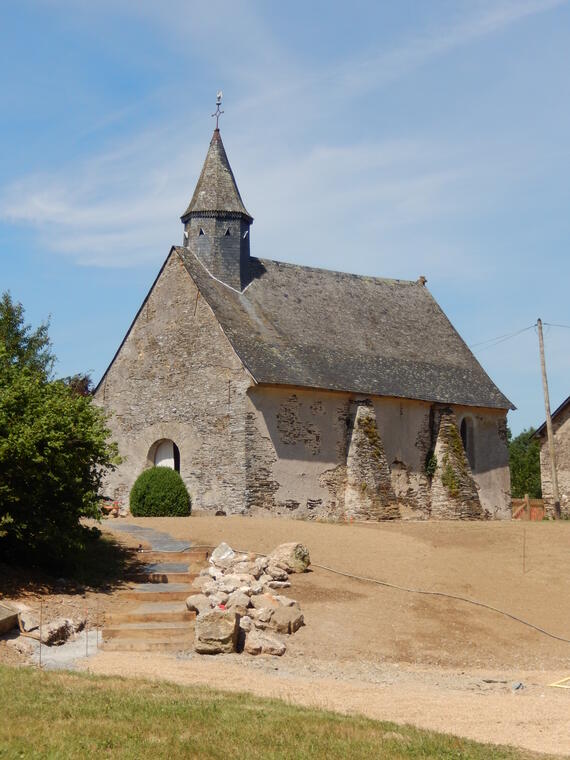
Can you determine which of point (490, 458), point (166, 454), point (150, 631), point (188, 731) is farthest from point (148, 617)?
point (490, 458)

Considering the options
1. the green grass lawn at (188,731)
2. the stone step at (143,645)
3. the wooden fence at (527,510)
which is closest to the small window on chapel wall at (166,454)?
the wooden fence at (527,510)

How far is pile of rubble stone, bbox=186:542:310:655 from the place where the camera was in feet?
42.7

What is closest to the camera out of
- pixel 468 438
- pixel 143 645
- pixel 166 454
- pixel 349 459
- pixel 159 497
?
pixel 143 645

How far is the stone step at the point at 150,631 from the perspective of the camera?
13500mm

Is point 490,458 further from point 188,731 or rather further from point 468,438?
point 188,731

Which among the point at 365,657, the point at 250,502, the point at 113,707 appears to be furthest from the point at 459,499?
the point at 113,707

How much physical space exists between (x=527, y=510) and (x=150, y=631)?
23.9m

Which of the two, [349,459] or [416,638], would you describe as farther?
[349,459]

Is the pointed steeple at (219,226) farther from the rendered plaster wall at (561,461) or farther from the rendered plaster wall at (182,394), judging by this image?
the rendered plaster wall at (561,461)

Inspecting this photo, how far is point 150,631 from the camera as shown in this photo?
1366 cm

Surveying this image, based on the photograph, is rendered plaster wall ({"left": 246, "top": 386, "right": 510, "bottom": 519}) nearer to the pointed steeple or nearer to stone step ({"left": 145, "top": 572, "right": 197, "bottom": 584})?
the pointed steeple

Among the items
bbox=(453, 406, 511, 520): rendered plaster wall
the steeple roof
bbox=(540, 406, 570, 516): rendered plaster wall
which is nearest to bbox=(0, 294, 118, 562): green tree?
the steeple roof

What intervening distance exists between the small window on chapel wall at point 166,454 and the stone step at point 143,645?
1558cm

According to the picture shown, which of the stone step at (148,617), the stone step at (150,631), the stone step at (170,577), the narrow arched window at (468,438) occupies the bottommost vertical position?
the stone step at (150,631)
